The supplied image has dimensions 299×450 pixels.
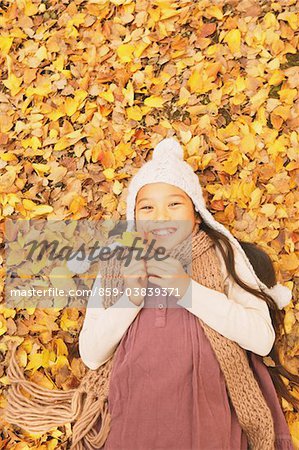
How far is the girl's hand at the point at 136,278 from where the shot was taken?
1.57m

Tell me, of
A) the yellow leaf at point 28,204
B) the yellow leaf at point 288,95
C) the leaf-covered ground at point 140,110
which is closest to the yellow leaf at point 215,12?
the leaf-covered ground at point 140,110

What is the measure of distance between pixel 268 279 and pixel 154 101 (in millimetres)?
681

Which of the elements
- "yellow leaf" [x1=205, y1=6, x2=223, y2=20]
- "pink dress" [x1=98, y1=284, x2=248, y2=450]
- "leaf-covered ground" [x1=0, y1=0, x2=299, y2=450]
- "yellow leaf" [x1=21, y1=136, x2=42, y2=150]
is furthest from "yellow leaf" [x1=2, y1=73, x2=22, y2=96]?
"pink dress" [x1=98, y1=284, x2=248, y2=450]

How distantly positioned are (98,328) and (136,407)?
0.75 feet

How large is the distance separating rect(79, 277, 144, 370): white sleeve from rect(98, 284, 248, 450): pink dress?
3 cm

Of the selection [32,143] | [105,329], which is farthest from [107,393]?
[32,143]

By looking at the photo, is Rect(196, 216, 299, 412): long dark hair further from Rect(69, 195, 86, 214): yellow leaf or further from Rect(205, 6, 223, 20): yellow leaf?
Rect(205, 6, 223, 20): yellow leaf

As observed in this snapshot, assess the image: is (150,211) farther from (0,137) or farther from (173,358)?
(0,137)

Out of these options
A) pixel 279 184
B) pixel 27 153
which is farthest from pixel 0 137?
pixel 279 184

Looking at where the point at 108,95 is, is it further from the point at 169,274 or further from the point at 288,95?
the point at 169,274

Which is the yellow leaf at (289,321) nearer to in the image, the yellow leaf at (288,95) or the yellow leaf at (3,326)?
the yellow leaf at (288,95)

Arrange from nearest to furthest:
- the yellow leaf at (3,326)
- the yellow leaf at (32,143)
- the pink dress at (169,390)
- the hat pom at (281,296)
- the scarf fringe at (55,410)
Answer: the pink dress at (169,390) → the scarf fringe at (55,410) → the hat pom at (281,296) → the yellow leaf at (3,326) → the yellow leaf at (32,143)

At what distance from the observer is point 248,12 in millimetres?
1974

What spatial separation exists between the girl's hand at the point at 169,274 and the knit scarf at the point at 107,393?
0.04m
